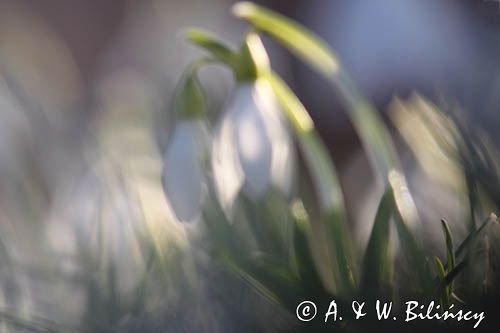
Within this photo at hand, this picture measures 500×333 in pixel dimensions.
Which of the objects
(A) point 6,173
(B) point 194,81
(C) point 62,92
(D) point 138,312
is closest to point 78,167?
(A) point 6,173

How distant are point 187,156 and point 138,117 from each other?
291 mm

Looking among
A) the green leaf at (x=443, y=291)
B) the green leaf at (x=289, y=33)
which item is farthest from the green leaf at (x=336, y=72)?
the green leaf at (x=443, y=291)

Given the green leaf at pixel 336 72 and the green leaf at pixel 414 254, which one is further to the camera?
the green leaf at pixel 336 72

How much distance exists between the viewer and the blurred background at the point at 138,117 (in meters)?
0.57

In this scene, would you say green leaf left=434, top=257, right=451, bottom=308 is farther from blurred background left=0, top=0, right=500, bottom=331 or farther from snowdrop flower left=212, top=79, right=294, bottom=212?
snowdrop flower left=212, top=79, right=294, bottom=212

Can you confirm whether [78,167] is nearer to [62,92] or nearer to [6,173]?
[6,173]

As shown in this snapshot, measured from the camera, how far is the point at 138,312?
0.50 m

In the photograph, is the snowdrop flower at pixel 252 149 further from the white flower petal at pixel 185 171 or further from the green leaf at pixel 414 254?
the green leaf at pixel 414 254

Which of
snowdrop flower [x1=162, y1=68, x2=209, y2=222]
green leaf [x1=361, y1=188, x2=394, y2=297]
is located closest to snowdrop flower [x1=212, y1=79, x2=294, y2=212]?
snowdrop flower [x1=162, y1=68, x2=209, y2=222]

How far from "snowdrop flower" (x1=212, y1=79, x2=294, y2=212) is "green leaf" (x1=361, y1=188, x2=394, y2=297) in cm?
13

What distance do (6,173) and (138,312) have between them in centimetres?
34

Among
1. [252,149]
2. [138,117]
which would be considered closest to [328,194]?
[252,149]

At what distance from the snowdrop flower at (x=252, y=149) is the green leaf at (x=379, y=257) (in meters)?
0.13

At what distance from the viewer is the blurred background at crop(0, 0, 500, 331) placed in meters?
0.57
